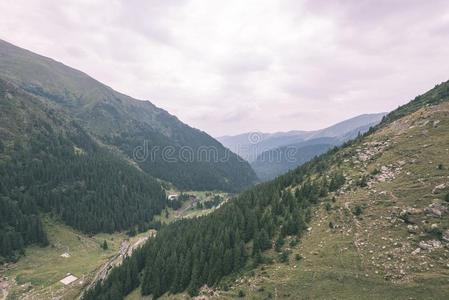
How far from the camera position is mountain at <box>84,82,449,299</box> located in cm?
4578

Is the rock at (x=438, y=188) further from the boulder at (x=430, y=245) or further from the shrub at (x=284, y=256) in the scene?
the shrub at (x=284, y=256)

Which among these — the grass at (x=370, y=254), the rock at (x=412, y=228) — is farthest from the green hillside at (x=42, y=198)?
the rock at (x=412, y=228)

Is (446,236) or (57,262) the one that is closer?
(446,236)

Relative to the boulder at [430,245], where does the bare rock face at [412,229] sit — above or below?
above

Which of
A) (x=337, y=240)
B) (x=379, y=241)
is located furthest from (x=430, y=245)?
(x=337, y=240)

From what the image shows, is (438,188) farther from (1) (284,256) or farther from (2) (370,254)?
(1) (284,256)

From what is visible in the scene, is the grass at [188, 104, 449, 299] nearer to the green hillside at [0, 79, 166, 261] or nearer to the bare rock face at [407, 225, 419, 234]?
the bare rock face at [407, 225, 419, 234]

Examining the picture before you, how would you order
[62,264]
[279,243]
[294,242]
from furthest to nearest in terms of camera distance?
[62,264] < [279,243] < [294,242]

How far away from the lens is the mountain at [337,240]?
1802 inches

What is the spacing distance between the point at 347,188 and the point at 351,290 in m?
30.0

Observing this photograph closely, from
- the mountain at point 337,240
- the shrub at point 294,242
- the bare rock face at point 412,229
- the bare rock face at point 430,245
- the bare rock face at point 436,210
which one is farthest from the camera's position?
the shrub at point 294,242

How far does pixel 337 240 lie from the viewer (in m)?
54.9

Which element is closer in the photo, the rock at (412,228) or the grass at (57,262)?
the rock at (412,228)

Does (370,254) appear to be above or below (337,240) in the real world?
below
